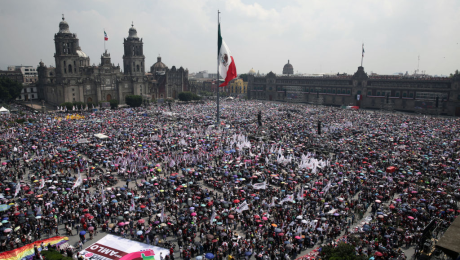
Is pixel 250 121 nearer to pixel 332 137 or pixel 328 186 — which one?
pixel 332 137

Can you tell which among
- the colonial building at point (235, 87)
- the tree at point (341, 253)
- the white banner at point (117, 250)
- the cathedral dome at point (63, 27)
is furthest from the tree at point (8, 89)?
the tree at point (341, 253)

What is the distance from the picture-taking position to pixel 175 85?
105m

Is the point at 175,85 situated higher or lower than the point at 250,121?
higher

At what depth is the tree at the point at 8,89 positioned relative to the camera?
245ft

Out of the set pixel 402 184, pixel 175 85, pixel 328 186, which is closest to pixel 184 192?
pixel 328 186

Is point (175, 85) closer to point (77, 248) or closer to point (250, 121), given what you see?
point (250, 121)

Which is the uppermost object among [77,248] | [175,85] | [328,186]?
[175,85]

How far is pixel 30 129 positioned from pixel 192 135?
76.6 ft

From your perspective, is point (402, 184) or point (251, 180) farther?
point (251, 180)

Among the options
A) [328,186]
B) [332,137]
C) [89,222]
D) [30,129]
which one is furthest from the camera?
[30,129]

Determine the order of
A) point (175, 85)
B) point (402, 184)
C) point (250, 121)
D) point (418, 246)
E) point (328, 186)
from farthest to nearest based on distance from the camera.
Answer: point (175, 85) → point (250, 121) → point (402, 184) → point (328, 186) → point (418, 246)

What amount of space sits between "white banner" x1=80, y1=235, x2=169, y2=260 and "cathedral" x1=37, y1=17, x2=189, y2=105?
69.7 metres

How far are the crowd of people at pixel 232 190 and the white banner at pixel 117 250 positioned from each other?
577mm

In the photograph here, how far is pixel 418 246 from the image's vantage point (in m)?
16.6
